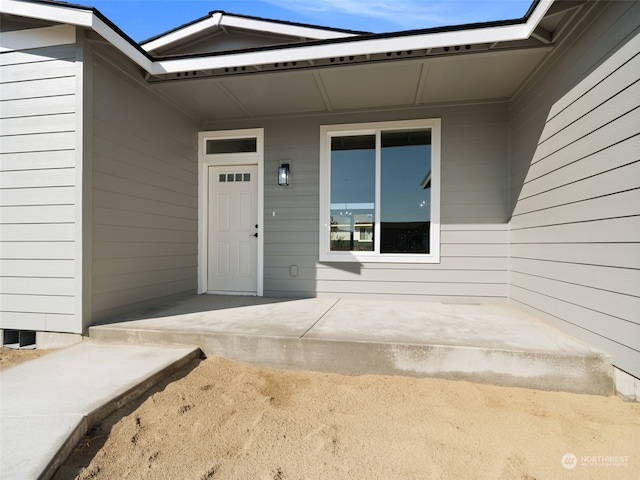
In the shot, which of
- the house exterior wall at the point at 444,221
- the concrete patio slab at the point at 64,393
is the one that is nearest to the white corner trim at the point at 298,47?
the house exterior wall at the point at 444,221

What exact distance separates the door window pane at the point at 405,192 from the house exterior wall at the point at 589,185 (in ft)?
3.82

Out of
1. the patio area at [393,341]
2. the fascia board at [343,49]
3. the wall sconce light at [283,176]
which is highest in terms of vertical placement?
the fascia board at [343,49]

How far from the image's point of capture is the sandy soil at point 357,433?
1.54 meters

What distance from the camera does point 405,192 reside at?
4371 millimetres

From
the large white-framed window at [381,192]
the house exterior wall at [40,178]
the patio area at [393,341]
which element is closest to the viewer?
the patio area at [393,341]

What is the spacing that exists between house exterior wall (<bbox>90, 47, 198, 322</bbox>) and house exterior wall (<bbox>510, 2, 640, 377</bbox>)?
4.30 m

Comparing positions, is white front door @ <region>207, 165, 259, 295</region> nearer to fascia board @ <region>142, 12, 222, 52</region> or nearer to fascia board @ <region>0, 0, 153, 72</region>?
fascia board @ <region>142, 12, 222, 52</region>

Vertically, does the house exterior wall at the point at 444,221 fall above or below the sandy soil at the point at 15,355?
above

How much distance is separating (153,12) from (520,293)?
6292 mm

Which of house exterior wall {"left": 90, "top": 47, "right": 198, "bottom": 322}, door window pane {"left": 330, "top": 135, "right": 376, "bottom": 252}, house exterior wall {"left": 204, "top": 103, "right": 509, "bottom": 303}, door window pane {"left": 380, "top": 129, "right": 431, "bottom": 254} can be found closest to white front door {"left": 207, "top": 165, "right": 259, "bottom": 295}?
house exterior wall {"left": 90, "top": 47, "right": 198, "bottom": 322}

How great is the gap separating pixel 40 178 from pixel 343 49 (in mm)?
3154

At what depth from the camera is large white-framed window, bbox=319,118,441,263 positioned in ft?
14.2

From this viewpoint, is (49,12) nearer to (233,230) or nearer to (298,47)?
(298,47)

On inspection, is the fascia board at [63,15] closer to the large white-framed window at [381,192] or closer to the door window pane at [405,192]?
the large white-framed window at [381,192]
